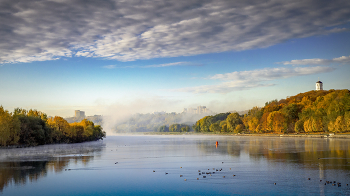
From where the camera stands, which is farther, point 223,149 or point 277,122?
point 277,122

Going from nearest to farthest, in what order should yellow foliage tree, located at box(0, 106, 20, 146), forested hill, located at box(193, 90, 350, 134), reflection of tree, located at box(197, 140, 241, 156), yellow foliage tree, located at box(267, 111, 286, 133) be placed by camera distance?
1. reflection of tree, located at box(197, 140, 241, 156)
2. yellow foliage tree, located at box(0, 106, 20, 146)
3. forested hill, located at box(193, 90, 350, 134)
4. yellow foliage tree, located at box(267, 111, 286, 133)

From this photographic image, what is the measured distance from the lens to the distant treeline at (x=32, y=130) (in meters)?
65.1

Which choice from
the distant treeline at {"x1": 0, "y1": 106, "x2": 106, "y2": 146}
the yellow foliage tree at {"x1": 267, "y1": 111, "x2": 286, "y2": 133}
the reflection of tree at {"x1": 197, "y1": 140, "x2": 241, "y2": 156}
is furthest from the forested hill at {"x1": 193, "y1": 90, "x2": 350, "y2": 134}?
the distant treeline at {"x1": 0, "y1": 106, "x2": 106, "y2": 146}

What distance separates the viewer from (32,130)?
76.3 metres

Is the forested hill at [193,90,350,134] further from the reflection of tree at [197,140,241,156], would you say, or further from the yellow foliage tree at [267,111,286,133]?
the reflection of tree at [197,140,241,156]

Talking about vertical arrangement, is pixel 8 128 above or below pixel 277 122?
above

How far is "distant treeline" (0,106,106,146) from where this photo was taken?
214 ft

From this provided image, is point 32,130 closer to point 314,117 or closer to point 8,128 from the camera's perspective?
point 8,128

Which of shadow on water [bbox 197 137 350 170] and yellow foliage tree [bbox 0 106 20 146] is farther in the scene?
yellow foliage tree [bbox 0 106 20 146]

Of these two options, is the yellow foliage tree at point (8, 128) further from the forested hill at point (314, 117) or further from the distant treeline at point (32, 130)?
the forested hill at point (314, 117)

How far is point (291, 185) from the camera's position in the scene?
18875 mm

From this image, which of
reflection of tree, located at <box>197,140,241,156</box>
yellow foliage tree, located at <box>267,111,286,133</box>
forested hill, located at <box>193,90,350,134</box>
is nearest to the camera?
reflection of tree, located at <box>197,140,241,156</box>

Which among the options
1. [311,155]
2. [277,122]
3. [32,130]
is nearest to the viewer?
[311,155]

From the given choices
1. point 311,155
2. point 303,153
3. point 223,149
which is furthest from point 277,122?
point 311,155
